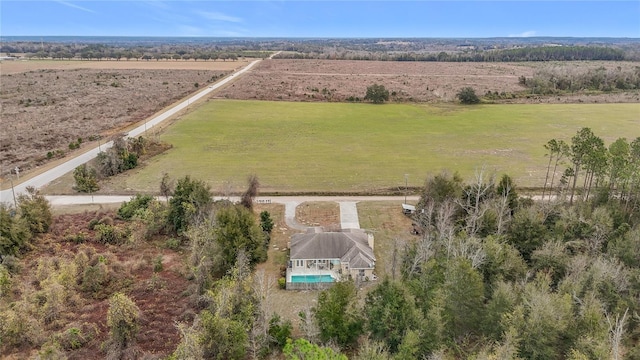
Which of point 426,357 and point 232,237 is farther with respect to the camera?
→ point 232,237

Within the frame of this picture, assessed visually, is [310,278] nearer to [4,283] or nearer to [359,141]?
[4,283]

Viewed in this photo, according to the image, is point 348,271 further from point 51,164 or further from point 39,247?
point 51,164

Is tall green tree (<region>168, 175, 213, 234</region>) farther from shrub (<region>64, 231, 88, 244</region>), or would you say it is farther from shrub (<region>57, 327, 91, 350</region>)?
shrub (<region>57, 327, 91, 350</region>)

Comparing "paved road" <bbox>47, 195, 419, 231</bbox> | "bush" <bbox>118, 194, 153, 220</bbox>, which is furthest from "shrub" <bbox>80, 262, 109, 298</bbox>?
"paved road" <bbox>47, 195, 419, 231</bbox>

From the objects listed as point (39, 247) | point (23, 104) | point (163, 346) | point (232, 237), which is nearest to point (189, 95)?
point (23, 104)

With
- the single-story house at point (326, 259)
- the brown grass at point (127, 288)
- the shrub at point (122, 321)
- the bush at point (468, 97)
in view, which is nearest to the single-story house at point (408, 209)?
the single-story house at point (326, 259)
